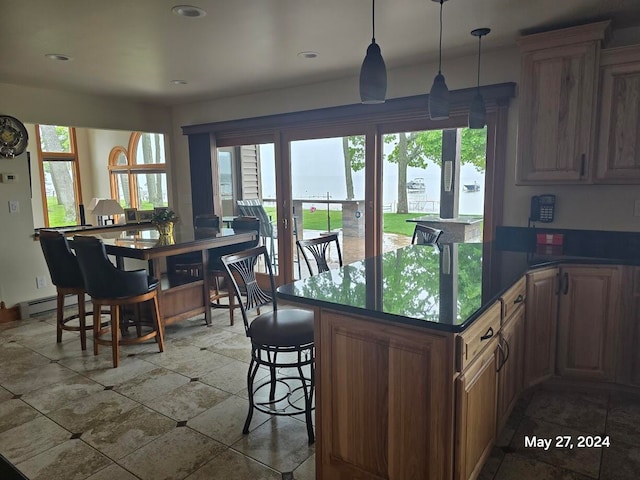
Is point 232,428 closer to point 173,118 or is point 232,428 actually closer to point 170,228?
point 170,228

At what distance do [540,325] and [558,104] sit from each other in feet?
A: 4.80

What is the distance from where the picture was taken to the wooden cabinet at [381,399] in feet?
5.37

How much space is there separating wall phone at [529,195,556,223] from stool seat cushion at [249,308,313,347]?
205 cm

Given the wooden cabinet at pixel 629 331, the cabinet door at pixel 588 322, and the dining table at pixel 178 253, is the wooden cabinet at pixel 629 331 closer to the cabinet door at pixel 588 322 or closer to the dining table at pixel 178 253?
the cabinet door at pixel 588 322

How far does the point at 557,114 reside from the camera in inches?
116

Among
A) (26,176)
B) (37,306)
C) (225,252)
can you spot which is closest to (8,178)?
(26,176)

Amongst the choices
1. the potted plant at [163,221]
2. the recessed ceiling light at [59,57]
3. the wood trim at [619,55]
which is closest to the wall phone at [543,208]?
the wood trim at [619,55]

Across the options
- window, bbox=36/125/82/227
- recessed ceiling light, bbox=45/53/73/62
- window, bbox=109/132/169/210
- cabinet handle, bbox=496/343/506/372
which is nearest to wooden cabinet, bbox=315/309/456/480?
cabinet handle, bbox=496/343/506/372

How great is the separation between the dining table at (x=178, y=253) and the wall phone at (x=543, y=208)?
2577mm

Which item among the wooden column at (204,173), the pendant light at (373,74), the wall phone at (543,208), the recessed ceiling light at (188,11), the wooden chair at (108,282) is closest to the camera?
the pendant light at (373,74)

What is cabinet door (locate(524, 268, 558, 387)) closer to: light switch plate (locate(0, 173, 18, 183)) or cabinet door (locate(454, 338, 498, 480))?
cabinet door (locate(454, 338, 498, 480))

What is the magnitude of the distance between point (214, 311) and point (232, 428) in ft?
7.96

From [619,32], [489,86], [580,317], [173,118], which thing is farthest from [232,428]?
[173,118]

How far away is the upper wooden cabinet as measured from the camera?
2830 millimetres
